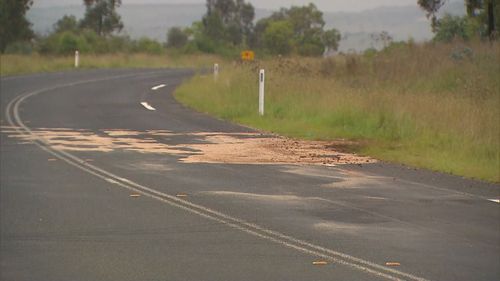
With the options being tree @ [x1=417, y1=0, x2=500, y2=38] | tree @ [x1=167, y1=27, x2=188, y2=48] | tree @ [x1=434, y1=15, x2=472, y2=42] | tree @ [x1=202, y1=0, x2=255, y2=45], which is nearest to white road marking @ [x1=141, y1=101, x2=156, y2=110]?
tree @ [x1=417, y1=0, x2=500, y2=38]

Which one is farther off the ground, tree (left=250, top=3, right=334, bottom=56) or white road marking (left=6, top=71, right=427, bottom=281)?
tree (left=250, top=3, right=334, bottom=56)

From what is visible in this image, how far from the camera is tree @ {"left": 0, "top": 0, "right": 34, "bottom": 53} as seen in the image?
62.0m

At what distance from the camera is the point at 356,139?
1825cm

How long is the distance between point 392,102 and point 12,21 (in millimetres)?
48947

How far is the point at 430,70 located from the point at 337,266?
2210 centimetres

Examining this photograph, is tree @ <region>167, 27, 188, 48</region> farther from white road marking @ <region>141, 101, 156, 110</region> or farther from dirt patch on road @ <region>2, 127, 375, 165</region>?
dirt patch on road @ <region>2, 127, 375, 165</region>

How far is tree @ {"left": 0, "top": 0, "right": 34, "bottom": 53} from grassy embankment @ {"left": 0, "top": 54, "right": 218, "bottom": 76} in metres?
5.69

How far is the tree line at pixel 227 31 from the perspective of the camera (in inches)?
1501

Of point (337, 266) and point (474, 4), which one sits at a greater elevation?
point (474, 4)

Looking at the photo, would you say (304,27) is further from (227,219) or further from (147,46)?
(227,219)

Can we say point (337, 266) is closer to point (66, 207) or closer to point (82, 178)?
point (66, 207)

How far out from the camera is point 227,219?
9.62 meters

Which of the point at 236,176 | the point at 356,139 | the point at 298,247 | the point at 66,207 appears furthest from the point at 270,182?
the point at 356,139

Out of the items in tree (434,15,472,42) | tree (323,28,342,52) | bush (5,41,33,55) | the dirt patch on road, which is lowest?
the dirt patch on road
